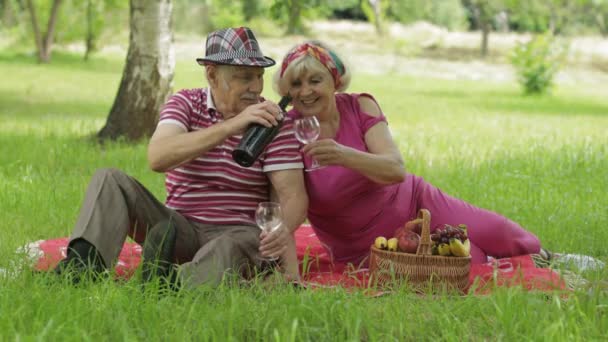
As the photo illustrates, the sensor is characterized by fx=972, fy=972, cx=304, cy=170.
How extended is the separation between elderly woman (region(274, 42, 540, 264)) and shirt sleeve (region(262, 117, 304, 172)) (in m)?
0.11

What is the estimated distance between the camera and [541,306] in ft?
13.7

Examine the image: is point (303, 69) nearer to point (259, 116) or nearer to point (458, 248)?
point (259, 116)

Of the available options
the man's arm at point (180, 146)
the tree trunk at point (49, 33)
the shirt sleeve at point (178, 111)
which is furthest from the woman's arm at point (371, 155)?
the tree trunk at point (49, 33)

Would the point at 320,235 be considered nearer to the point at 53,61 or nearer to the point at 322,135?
the point at 322,135

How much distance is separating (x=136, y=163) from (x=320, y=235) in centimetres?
440

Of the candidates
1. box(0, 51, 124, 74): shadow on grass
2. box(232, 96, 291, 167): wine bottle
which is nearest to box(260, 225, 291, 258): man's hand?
box(232, 96, 291, 167): wine bottle

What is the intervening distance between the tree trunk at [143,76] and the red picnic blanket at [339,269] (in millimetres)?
5617

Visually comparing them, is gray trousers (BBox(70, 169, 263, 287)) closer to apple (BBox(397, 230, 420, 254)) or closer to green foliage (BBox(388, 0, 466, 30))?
apple (BBox(397, 230, 420, 254))

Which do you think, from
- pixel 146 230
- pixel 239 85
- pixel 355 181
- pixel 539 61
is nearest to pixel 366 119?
pixel 355 181

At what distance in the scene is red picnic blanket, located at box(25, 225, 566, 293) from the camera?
504 centimetres

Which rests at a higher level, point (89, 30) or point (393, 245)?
point (393, 245)

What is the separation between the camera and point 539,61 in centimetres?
2495

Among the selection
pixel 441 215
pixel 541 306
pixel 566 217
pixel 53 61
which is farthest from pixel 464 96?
pixel 541 306

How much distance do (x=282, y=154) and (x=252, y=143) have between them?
0.61 metres
